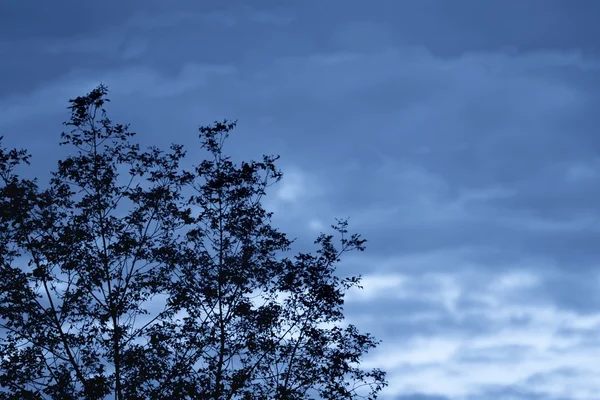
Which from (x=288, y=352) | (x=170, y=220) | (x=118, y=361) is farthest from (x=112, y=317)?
(x=288, y=352)

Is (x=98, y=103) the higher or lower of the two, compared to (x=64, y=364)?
higher

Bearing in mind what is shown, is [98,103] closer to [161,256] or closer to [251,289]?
[161,256]

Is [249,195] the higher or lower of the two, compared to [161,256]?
higher

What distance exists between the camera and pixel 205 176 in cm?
2992

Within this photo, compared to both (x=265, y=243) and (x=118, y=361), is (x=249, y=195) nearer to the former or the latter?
(x=265, y=243)

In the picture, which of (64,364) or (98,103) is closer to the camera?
(64,364)

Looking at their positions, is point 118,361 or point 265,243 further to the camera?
point 265,243

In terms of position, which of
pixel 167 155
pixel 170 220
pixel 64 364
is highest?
pixel 167 155

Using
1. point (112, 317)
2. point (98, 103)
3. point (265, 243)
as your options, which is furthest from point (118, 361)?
point (98, 103)

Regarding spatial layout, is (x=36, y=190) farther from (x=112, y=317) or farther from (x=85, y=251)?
(x=112, y=317)

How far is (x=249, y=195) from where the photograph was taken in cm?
2995

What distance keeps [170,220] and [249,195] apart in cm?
265

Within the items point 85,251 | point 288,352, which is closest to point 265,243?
point 288,352

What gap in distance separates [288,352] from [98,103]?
9878 millimetres
